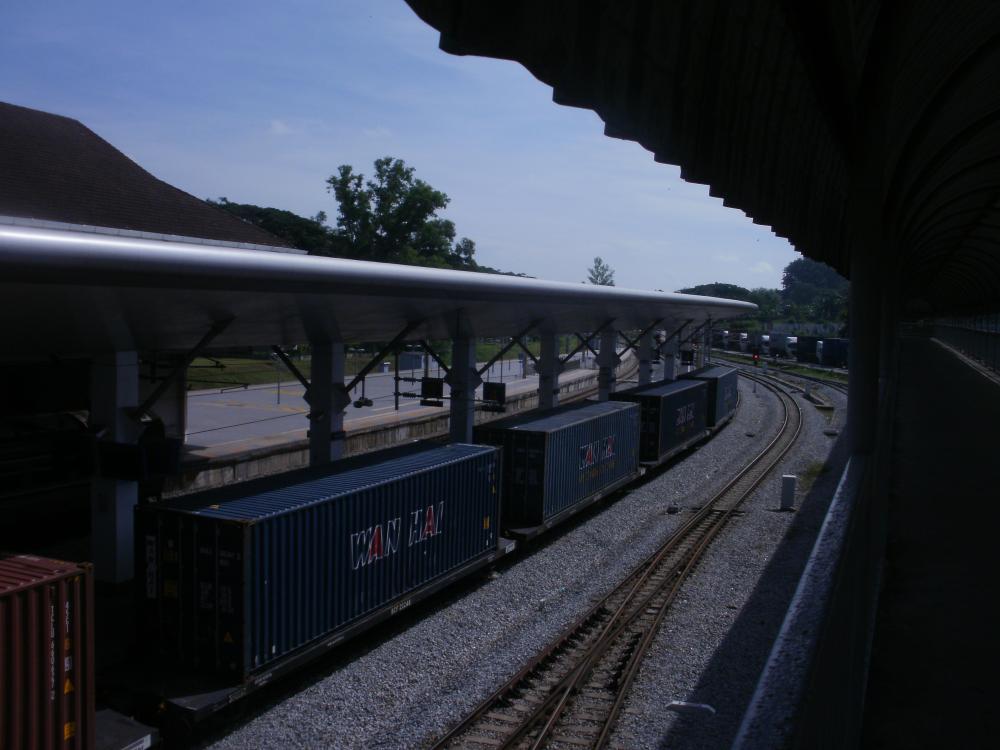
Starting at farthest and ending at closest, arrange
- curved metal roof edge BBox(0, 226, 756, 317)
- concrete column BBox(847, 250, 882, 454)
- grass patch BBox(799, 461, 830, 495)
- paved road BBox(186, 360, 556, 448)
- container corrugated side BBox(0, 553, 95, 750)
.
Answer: paved road BBox(186, 360, 556, 448)
grass patch BBox(799, 461, 830, 495)
concrete column BBox(847, 250, 882, 454)
curved metal roof edge BBox(0, 226, 756, 317)
container corrugated side BBox(0, 553, 95, 750)

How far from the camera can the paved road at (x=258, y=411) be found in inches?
1245

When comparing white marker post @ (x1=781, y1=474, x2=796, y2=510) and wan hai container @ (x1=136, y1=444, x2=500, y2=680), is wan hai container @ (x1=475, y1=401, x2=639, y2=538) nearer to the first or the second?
wan hai container @ (x1=136, y1=444, x2=500, y2=680)

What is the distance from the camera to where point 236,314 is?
41.7 feet

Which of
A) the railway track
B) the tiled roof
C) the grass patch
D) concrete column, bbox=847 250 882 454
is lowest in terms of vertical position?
the railway track

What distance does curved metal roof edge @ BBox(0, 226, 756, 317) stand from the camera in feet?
26.2

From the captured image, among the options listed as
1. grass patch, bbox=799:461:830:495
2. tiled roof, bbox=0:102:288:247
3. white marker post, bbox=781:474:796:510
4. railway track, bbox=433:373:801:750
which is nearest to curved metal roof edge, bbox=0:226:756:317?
railway track, bbox=433:373:801:750

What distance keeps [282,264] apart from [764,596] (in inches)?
480

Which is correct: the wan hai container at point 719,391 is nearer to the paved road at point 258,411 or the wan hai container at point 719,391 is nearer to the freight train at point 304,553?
the paved road at point 258,411

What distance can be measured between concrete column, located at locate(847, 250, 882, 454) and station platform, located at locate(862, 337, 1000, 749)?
1956 millimetres

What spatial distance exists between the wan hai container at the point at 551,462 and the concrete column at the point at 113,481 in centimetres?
845

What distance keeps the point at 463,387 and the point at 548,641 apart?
7.57 metres

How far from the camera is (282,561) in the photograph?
1111cm

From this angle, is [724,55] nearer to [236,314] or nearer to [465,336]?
[236,314]

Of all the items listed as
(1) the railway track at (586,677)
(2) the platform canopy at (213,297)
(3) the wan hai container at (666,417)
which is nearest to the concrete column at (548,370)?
(3) the wan hai container at (666,417)
